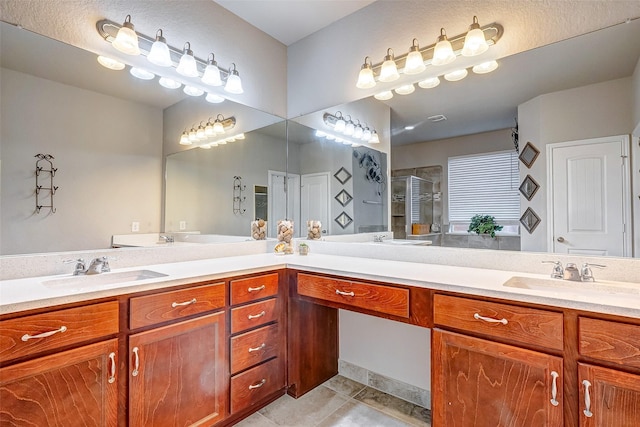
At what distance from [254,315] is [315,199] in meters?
1.23

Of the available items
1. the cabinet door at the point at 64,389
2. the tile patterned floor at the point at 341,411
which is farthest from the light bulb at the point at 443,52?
the cabinet door at the point at 64,389

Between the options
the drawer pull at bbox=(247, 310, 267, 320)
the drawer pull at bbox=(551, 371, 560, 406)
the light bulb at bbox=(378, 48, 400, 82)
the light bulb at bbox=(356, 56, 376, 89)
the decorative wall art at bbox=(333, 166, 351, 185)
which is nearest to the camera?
the drawer pull at bbox=(551, 371, 560, 406)

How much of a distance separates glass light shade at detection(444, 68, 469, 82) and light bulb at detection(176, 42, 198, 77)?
1.58 metres

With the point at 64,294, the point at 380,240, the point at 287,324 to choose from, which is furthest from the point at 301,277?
the point at 64,294

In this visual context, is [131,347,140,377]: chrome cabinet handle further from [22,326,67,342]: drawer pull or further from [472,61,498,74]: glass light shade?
[472,61,498,74]: glass light shade

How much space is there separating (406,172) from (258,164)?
4.10ft

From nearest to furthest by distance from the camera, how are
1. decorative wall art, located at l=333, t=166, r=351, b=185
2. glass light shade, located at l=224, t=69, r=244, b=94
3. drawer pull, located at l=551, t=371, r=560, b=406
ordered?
drawer pull, located at l=551, t=371, r=560, b=406 → glass light shade, located at l=224, t=69, r=244, b=94 → decorative wall art, located at l=333, t=166, r=351, b=185

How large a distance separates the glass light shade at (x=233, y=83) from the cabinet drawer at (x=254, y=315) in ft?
5.03

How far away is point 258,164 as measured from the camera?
8.73ft

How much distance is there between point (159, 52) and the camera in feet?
6.06

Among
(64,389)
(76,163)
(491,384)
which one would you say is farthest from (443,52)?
(64,389)

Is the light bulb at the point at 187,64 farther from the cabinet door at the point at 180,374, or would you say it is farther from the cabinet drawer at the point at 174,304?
the cabinet door at the point at 180,374

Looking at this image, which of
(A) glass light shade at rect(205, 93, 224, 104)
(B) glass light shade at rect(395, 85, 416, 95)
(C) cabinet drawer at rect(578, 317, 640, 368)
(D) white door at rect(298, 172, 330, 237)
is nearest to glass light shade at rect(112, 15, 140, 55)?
(A) glass light shade at rect(205, 93, 224, 104)

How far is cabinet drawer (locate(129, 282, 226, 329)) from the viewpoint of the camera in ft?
4.31
